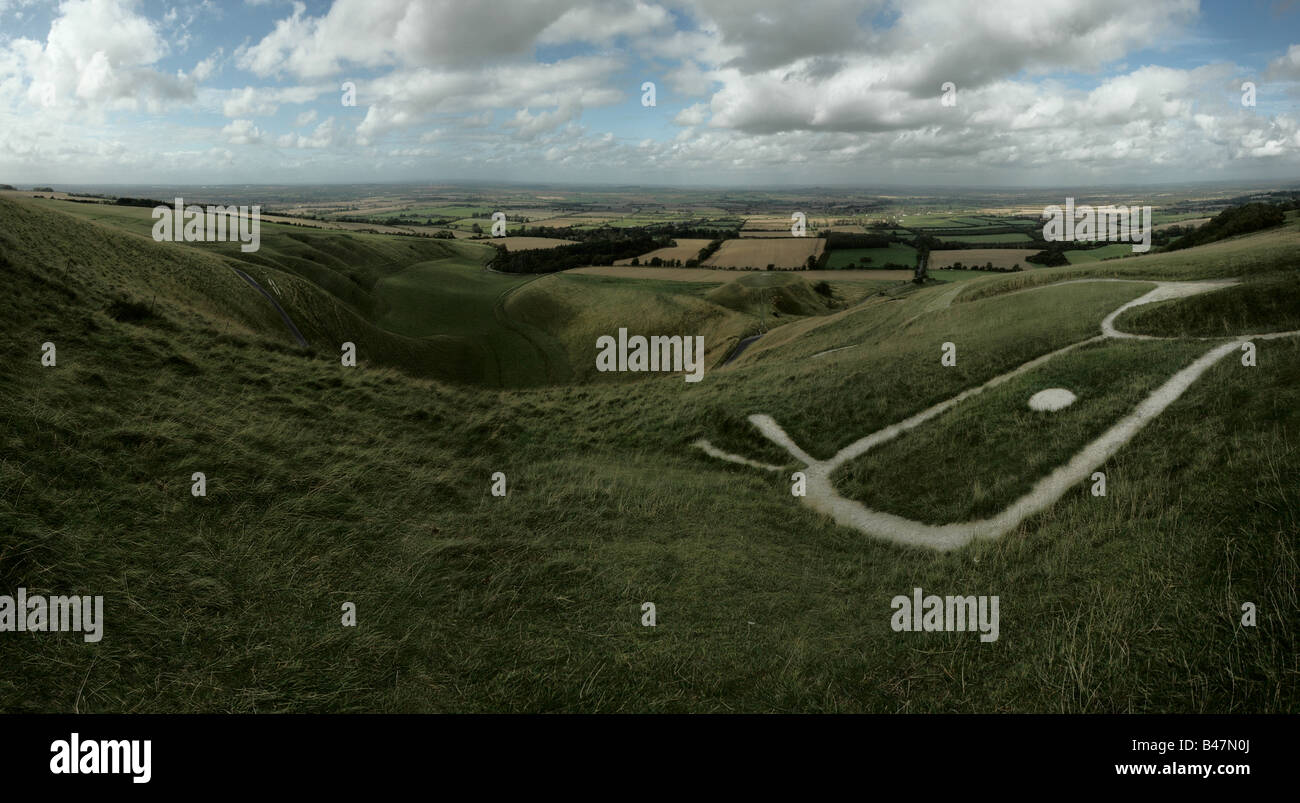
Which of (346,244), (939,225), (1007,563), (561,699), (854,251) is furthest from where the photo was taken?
(939,225)

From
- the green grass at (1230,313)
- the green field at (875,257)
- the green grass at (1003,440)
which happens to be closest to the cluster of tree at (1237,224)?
the green grass at (1230,313)

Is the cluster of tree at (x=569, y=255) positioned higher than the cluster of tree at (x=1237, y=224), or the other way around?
the cluster of tree at (x=569, y=255)

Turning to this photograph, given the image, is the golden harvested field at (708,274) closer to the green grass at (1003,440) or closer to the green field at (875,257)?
the green field at (875,257)

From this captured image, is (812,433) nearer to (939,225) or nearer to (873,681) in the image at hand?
(873,681)

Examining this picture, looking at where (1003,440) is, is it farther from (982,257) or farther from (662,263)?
(982,257)

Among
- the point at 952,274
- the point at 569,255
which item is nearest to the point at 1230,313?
the point at 952,274

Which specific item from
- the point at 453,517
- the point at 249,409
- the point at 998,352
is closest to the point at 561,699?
the point at 453,517

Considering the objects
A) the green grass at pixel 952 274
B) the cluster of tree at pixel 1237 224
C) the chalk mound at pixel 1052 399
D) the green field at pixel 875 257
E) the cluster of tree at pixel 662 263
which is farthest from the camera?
the green field at pixel 875 257
